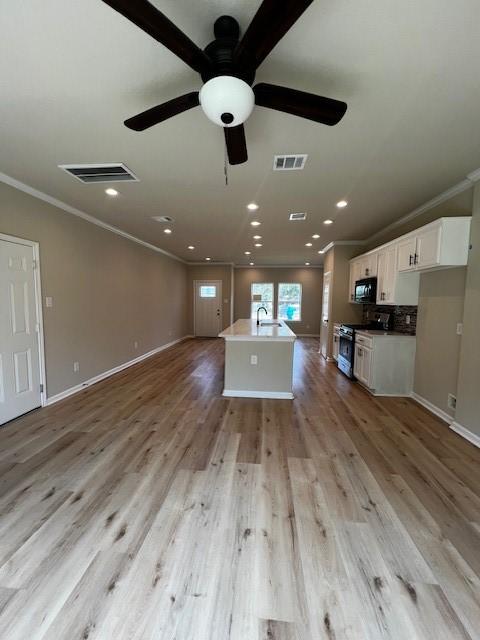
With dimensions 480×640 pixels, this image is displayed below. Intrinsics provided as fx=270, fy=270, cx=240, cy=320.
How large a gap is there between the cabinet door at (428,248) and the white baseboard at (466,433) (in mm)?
1783

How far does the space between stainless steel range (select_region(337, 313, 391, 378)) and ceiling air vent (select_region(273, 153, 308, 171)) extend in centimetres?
303

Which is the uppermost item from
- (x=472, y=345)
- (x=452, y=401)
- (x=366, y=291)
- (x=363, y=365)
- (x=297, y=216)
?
(x=297, y=216)

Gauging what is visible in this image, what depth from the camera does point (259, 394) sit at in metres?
3.92

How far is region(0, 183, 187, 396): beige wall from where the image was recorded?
3.34m

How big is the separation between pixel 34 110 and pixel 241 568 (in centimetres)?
314

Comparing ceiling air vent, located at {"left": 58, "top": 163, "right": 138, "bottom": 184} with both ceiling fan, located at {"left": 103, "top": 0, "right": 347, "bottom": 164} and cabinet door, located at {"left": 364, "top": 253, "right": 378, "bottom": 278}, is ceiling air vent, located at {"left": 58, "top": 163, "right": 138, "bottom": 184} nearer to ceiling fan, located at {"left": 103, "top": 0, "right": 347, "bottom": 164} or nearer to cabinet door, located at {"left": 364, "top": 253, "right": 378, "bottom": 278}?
ceiling fan, located at {"left": 103, "top": 0, "right": 347, "bottom": 164}

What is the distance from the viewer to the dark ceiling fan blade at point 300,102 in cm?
135

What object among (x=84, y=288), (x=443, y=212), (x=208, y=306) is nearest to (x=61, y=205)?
(x=84, y=288)

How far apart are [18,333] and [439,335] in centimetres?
502

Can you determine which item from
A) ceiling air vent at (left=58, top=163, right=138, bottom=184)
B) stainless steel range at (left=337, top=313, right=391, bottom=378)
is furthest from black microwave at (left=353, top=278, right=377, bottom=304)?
ceiling air vent at (left=58, top=163, right=138, bottom=184)

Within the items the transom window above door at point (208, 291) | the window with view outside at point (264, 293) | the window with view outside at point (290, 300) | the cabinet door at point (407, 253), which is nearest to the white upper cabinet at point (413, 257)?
the cabinet door at point (407, 253)

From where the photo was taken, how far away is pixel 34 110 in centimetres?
188

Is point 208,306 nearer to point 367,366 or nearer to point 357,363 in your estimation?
point 357,363

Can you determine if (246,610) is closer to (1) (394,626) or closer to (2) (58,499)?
(1) (394,626)
